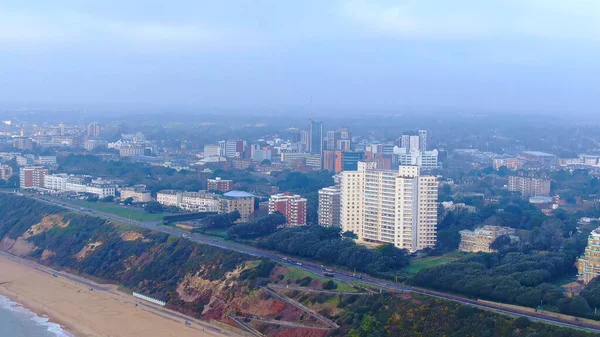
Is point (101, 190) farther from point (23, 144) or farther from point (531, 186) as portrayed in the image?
point (23, 144)

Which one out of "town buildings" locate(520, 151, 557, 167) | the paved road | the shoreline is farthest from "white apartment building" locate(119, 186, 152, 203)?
"town buildings" locate(520, 151, 557, 167)

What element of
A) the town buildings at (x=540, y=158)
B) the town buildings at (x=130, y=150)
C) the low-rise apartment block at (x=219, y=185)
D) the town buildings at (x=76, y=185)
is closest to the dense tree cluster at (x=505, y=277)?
the low-rise apartment block at (x=219, y=185)

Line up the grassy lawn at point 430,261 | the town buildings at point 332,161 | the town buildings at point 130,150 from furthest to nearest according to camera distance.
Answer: the town buildings at point 130,150
the town buildings at point 332,161
the grassy lawn at point 430,261

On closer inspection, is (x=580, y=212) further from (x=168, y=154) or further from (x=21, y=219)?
(x=168, y=154)

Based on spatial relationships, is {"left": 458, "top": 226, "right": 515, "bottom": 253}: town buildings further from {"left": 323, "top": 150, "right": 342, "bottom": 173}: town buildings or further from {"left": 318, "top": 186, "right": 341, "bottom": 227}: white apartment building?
{"left": 323, "top": 150, "right": 342, "bottom": 173}: town buildings

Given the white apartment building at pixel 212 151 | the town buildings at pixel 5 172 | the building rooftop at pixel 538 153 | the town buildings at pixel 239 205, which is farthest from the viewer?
the building rooftop at pixel 538 153

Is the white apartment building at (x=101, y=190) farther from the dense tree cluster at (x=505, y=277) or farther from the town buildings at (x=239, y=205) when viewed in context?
the dense tree cluster at (x=505, y=277)

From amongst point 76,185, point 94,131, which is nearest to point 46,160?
point 76,185
